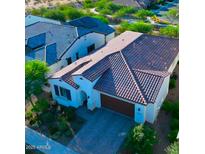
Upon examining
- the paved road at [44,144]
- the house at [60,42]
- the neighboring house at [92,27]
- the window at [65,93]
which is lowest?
the paved road at [44,144]

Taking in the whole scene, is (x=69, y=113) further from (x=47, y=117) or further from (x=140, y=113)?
(x=140, y=113)

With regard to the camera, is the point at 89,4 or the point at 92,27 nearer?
the point at 92,27

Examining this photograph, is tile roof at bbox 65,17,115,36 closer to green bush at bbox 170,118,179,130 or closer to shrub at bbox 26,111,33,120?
shrub at bbox 26,111,33,120

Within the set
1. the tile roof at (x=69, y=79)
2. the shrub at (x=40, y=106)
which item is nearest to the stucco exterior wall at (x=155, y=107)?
the tile roof at (x=69, y=79)

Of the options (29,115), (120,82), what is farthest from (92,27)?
(29,115)

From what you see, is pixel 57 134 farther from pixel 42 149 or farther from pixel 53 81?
pixel 53 81

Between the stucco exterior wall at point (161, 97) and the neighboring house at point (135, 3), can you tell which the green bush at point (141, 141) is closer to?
the stucco exterior wall at point (161, 97)
